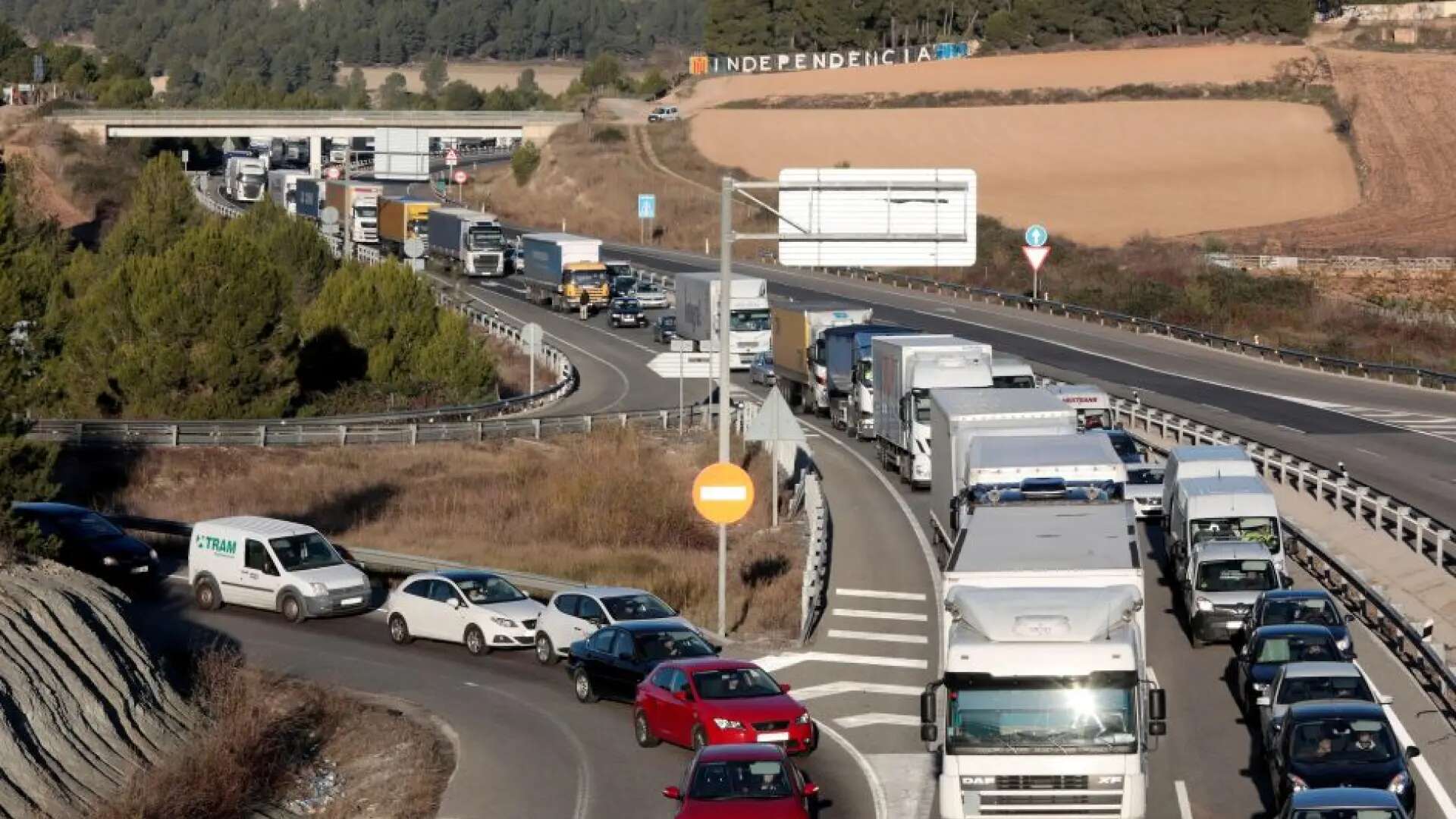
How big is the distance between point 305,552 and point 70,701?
1162 centimetres

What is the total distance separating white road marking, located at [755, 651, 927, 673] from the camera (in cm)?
3219

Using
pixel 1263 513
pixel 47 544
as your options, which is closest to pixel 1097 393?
pixel 1263 513

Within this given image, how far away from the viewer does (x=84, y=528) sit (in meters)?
37.9

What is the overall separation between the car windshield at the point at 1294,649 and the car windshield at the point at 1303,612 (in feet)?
5.87

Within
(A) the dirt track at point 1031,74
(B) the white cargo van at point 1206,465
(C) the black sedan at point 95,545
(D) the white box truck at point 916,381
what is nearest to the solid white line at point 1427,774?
(B) the white cargo van at point 1206,465

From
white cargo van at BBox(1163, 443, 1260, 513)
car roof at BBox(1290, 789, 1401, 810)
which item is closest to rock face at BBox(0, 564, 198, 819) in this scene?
car roof at BBox(1290, 789, 1401, 810)

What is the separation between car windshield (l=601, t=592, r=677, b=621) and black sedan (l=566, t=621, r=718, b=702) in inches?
61.0

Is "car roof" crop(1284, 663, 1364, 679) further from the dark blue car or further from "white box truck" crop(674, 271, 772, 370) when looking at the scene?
"white box truck" crop(674, 271, 772, 370)

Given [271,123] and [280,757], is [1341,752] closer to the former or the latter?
[280,757]

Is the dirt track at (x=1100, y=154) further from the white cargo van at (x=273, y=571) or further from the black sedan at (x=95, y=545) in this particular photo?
the white cargo van at (x=273, y=571)

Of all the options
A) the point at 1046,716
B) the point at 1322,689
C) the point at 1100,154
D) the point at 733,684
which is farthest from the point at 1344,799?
the point at 1100,154

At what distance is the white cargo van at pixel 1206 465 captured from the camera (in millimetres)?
37594

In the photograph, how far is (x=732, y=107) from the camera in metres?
171

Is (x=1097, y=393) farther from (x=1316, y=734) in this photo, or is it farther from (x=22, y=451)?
(x=1316, y=734)
